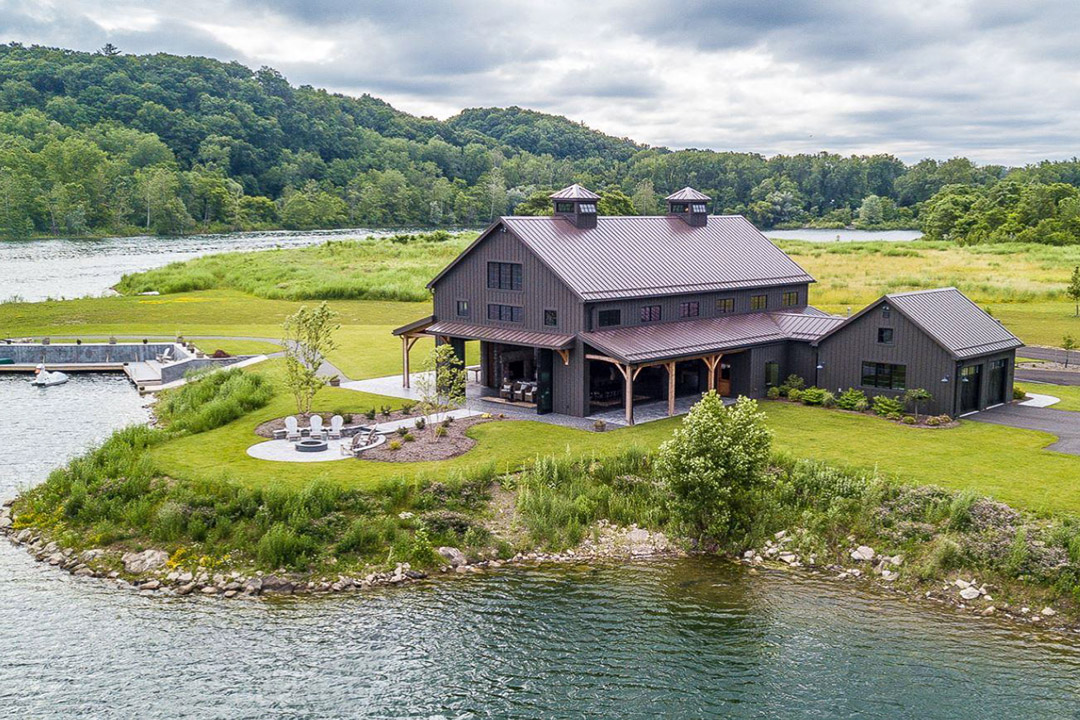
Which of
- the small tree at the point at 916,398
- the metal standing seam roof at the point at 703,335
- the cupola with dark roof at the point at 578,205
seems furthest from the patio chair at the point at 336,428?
the small tree at the point at 916,398

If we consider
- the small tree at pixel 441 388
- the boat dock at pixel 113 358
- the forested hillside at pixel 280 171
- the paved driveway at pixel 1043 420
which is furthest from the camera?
the forested hillside at pixel 280 171

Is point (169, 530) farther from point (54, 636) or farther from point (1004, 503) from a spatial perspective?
point (1004, 503)

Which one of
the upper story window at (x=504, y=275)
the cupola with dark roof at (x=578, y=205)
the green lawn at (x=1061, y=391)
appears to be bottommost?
the green lawn at (x=1061, y=391)

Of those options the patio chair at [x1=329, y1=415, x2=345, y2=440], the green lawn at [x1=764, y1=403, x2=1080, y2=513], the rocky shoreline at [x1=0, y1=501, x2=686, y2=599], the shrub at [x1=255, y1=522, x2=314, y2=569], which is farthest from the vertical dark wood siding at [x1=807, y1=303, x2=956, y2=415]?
the shrub at [x1=255, y1=522, x2=314, y2=569]

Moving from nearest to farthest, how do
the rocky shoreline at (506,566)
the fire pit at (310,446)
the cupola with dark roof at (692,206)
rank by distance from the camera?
the rocky shoreline at (506,566) < the fire pit at (310,446) < the cupola with dark roof at (692,206)

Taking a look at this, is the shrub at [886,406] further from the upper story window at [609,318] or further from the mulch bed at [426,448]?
the mulch bed at [426,448]

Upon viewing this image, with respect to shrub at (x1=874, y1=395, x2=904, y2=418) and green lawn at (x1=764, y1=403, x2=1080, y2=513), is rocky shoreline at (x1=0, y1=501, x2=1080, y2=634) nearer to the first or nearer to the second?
green lawn at (x1=764, y1=403, x2=1080, y2=513)
